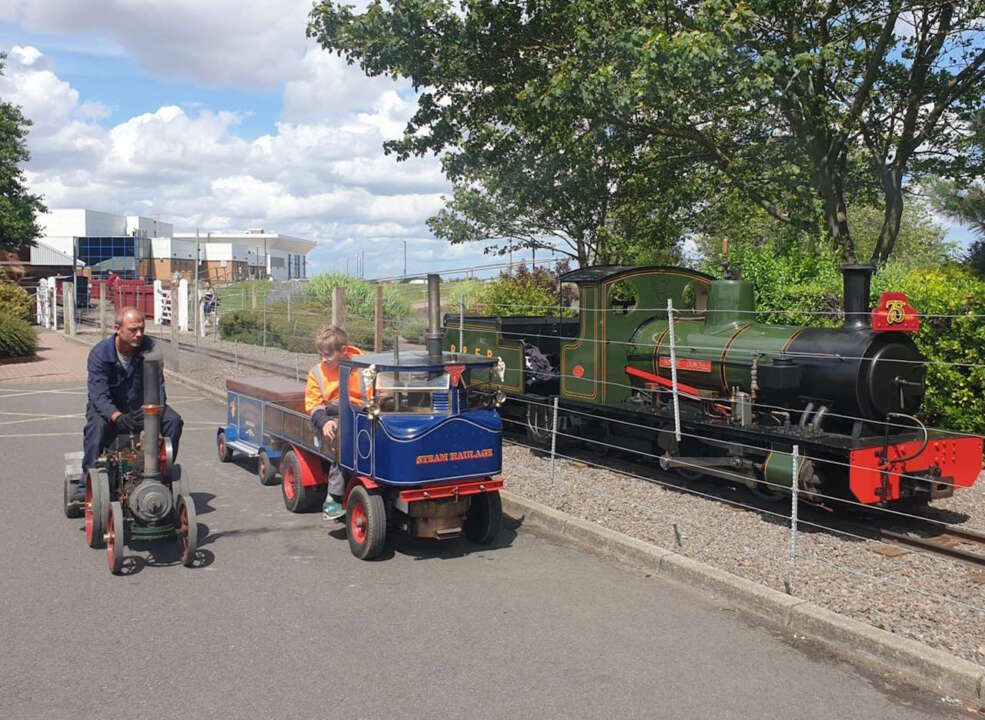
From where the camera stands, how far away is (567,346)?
10938 mm

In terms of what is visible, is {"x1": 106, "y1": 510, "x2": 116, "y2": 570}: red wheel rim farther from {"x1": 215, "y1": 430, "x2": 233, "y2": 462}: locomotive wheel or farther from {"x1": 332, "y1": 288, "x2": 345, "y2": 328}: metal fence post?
{"x1": 332, "y1": 288, "x2": 345, "y2": 328}: metal fence post

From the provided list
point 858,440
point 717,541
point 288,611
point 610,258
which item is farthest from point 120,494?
point 610,258

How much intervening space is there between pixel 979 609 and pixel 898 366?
3157 millimetres

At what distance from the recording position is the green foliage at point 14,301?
25844 millimetres

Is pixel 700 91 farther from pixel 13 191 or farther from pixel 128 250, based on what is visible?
pixel 128 250

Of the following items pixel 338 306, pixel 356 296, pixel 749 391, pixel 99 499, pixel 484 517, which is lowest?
pixel 484 517

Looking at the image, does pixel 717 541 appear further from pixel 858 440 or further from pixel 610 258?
pixel 610 258

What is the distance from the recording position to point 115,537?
605 cm

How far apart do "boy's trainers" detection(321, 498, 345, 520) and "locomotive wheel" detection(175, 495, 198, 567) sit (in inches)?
47.7

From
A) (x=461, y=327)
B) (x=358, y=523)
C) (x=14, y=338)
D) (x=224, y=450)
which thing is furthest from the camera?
(x=14, y=338)

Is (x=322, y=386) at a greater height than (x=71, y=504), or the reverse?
(x=322, y=386)

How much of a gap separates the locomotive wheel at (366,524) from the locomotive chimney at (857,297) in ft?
15.4

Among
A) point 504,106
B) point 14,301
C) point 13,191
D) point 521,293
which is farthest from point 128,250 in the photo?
point 504,106

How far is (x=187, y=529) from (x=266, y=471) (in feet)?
9.30
